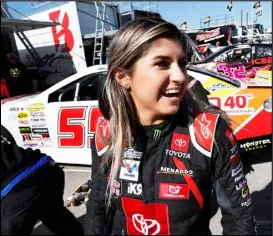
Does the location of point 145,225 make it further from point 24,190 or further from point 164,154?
point 24,190

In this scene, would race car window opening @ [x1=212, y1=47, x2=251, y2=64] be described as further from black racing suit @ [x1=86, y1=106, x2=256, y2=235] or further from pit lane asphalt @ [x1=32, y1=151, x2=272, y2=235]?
black racing suit @ [x1=86, y1=106, x2=256, y2=235]

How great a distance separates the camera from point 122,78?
145 centimetres

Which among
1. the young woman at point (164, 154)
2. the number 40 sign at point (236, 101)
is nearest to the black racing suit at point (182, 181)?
the young woman at point (164, 154)

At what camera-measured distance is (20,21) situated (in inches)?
388

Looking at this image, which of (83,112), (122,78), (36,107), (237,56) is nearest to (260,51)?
(237,56)

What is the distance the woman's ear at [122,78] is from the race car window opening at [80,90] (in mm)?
2788

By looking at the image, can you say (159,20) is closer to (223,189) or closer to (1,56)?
(223,189)

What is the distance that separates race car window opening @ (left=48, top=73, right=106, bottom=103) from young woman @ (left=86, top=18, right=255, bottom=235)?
2863 mm

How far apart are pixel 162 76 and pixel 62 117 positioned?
3.13 m

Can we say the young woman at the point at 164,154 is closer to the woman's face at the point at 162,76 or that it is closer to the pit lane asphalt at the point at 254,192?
the woman's face at the point at 162,76

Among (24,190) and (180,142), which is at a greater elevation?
(180,142)

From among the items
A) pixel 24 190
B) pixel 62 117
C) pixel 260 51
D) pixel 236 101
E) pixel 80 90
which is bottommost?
pixel 260 51

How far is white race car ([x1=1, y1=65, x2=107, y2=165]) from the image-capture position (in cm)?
407

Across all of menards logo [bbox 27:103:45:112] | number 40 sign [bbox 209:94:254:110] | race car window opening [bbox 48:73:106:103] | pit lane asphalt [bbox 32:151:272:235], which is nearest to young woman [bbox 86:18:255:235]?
pit lane asphalt [bbox 32:151:272:235]
